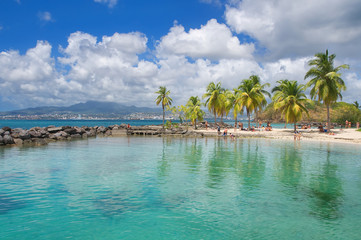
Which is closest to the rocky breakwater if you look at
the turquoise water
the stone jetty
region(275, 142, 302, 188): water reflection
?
the stone jetty

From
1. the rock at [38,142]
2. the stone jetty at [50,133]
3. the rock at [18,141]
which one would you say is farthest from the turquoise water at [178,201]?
the stone jetty at [50,133]

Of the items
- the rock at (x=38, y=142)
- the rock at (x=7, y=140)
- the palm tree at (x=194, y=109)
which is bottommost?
the rock at (x=38, y=142)

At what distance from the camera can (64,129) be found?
4519 cm

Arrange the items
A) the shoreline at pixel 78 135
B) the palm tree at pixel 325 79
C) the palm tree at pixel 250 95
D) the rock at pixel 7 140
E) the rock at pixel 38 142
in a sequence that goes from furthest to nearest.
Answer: the palm tree at pixel 250 95, the palm tree at pixel 325 79, the shoreline at pixel 78 135, the rock at pixel 38 142, the rock at pixel 7 140

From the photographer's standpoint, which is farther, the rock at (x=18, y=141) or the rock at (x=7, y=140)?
the rock at (x=18, y=141)

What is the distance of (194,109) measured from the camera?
65938mm

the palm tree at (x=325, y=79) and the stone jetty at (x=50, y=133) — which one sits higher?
the palm tree at (x=325, y=79)

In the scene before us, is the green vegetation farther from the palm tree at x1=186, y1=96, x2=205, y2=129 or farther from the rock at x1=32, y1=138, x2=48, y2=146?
the rock at x1=32, y1=138, x2=48, y2=146

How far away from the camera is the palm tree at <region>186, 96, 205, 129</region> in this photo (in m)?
65.8

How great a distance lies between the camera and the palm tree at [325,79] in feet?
146

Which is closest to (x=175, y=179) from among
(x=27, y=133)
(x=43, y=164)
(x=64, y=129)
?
(x=43, y=164)

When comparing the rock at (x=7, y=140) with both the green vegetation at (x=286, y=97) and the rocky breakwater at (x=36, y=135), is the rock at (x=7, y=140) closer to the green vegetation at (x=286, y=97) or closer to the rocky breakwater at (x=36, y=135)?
the rocky breakwater at (x=36, y=135)

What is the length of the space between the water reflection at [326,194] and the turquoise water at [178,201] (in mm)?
41

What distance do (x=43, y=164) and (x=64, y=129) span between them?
27.9 meters
